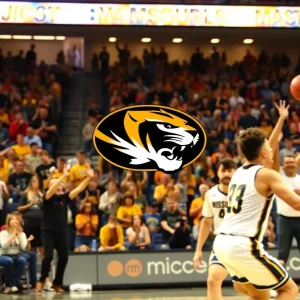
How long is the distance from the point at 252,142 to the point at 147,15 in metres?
17.9

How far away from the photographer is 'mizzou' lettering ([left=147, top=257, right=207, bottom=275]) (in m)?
16.0

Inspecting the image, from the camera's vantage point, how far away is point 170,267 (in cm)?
1599

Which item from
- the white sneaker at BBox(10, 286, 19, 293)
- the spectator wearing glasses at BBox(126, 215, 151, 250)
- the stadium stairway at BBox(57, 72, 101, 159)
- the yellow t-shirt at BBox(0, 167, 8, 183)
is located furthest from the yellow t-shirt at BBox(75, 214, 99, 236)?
the stadium stairway at BBox(57, 72, 101, 159)

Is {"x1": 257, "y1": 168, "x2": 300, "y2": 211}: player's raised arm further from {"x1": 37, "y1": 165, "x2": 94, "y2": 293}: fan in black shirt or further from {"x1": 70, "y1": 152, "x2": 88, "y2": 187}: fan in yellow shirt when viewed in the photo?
{"x1": 70, "y1": 152, "x2": 88, "y2": 187}: fan in yellow shirt

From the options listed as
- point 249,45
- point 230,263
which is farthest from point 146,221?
point 249,45

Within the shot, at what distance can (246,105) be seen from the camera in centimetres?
2502

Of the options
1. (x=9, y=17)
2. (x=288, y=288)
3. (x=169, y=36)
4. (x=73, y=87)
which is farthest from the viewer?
(x=169, y=36)

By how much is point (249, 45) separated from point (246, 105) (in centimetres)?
675

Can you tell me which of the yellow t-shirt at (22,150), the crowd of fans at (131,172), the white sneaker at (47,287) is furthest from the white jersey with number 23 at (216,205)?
the yellow t-shirt at (22,150)

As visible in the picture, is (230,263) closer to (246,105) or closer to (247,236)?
(247,236)

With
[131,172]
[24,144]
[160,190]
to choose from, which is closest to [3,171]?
[24,144]

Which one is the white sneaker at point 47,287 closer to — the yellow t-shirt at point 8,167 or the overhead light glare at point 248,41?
the yellow t-shirt at point 8,167

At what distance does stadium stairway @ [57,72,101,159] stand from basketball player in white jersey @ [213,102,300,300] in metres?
16.4

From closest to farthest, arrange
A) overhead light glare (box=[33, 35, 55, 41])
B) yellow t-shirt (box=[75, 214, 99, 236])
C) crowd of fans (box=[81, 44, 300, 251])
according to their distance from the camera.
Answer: yellow t-shirt (box=[75, 214, 99, 236]) → crowd of fans (box=[81, 44, 300, 251]) → overhead light glare (box=[33, 35, 55, 41])
